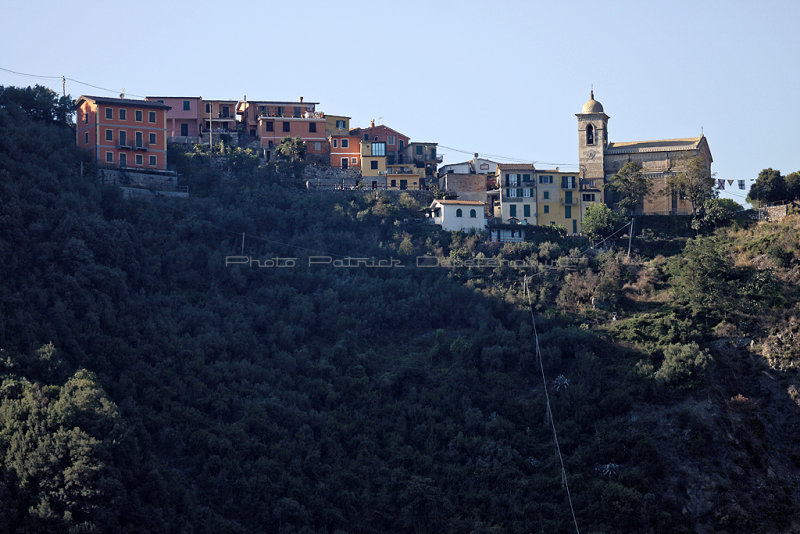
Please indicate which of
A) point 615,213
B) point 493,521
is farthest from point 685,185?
point 493,521

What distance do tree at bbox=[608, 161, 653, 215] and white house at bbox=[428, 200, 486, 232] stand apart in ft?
31.8

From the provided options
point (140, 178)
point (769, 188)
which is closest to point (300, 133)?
point (140, 178)

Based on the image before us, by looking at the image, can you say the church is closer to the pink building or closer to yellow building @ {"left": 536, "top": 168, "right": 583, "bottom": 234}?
yellow building @ {"left": 536, "top": 168, "right": 583, "bottom": 234}

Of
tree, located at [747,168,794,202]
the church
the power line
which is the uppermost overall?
the church

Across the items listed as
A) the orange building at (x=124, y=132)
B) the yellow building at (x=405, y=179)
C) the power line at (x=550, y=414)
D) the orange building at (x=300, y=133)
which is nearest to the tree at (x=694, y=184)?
the power line at (x=550, y=414)

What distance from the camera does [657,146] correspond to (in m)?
88.8

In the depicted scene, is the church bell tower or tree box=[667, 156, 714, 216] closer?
tree box=[667, 156, 714, 216]

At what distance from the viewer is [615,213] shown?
81.0m

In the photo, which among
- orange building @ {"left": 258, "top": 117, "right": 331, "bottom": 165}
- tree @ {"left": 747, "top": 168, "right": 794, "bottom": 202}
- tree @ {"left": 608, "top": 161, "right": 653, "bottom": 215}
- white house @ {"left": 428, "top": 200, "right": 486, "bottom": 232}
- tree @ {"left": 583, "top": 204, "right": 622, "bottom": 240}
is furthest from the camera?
orange building @ {"left": 258, "top": 117, "right": 331, "bottom": 165}

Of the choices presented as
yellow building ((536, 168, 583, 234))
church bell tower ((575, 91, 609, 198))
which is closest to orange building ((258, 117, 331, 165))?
yellow building ((536, 168, 583, 234))

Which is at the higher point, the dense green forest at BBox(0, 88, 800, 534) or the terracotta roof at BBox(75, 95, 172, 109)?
the terracotta roof at BBox(75, 95, 172, 109)

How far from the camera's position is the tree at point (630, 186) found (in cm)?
8356

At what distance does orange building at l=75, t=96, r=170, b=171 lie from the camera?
81312 millimetres

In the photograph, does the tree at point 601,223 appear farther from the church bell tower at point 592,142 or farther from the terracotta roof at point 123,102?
the terracotta roof at point 123,102
